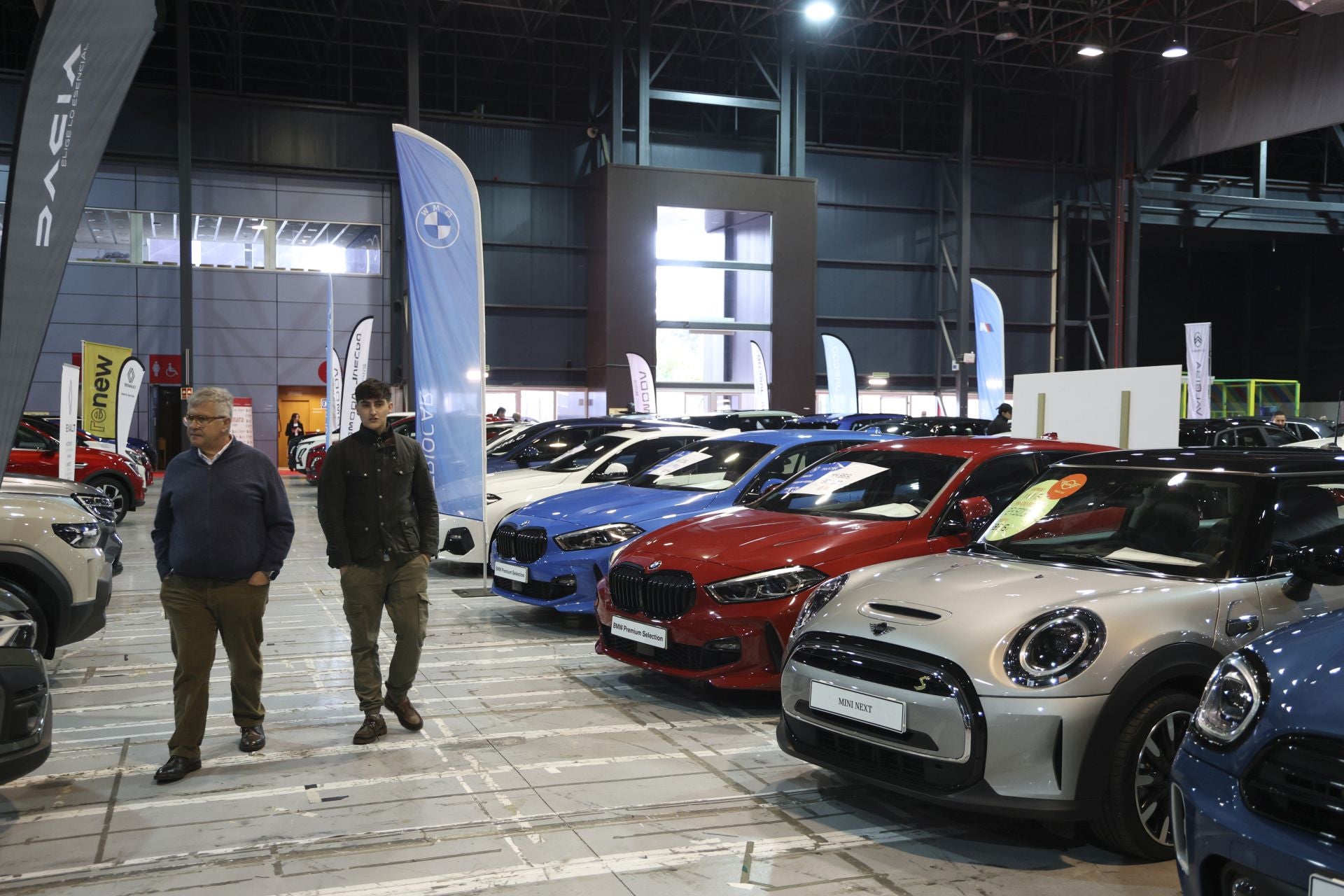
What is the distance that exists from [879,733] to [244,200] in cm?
2900

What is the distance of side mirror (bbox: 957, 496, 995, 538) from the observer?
5.54 m

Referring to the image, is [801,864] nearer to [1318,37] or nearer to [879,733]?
[879,733]

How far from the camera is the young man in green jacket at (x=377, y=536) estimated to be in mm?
5211

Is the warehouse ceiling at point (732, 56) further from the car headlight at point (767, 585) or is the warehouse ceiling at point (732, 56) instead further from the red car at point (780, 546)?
the car headlight at point (767, 585)

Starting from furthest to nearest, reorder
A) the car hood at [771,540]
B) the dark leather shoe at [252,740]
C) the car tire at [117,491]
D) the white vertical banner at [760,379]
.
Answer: the white vertical banner at [760,379], the car tire at [117,491], the car hood at [771,540], the dark leather shoe at [252,740]

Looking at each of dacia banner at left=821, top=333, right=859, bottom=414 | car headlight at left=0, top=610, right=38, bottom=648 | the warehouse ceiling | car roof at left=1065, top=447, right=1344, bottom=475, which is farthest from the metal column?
car roof at left=1065, top=447, right=1344, bottom=475

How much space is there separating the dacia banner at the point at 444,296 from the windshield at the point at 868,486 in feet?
10.9

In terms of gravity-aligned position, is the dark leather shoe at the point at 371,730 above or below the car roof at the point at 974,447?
below

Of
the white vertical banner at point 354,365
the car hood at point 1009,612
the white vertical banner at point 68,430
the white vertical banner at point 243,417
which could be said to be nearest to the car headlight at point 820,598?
the car hood at point 1009,612

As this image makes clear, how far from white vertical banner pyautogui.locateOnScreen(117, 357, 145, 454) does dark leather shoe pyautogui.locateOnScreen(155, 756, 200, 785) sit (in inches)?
508

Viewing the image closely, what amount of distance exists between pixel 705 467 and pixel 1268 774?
5.99 m

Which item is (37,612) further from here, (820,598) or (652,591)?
(820,598)

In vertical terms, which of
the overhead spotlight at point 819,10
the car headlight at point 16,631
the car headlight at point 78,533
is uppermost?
the overhead spotlight at point 819,10

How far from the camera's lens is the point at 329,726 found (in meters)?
5.60
